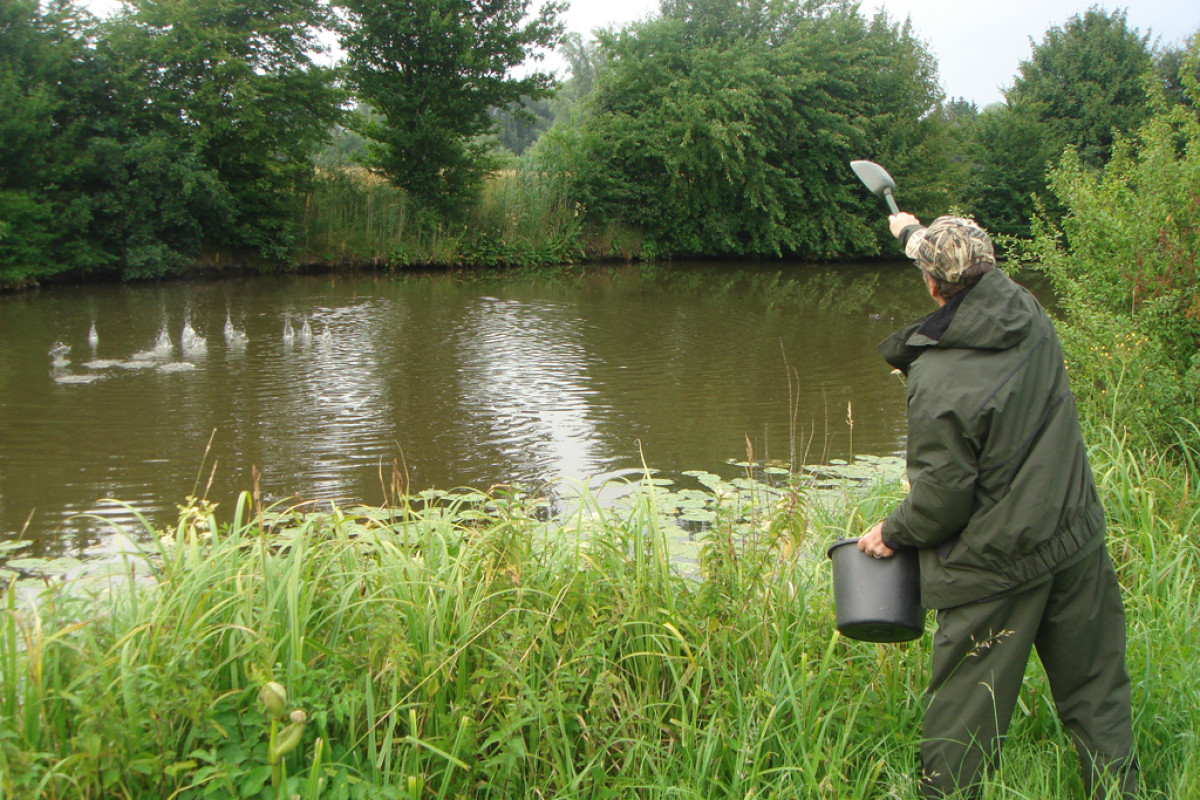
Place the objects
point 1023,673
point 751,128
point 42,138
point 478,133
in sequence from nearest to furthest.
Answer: point 1023,673, point 42,138, point 478,133, point 751,128

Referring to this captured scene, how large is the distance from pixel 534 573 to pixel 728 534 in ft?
2.45

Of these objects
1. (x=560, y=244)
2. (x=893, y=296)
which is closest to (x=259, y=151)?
(x=560, y=244)

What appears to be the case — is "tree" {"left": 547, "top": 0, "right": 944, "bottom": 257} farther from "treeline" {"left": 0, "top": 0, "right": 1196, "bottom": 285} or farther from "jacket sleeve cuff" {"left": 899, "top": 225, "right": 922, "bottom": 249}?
"jacket sleeve cuff" {"left": 899, "top": 225, "right": 922, "bottom": 249}

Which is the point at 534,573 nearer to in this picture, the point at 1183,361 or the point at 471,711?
the point at 471,711

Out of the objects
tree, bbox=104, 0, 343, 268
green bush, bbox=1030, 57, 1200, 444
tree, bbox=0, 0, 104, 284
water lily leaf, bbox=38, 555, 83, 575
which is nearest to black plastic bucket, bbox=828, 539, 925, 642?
green bush, bbox=1030, 57, 1200, 444

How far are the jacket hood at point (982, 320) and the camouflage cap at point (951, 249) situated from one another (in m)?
0.07

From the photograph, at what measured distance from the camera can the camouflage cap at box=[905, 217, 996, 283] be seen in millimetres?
2646

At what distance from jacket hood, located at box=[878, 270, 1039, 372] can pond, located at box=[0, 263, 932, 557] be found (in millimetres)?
1633

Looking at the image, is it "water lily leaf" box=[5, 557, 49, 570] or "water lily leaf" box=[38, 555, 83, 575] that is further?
"water lily leaf" box=[5, 557, 49, 570]

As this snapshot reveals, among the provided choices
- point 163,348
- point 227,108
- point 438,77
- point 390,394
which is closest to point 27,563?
point 390,394

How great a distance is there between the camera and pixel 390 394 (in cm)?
1034

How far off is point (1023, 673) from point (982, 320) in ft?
3.41

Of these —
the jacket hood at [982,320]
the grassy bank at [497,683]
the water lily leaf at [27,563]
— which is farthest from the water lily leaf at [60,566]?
the jacket hood at [982,320]

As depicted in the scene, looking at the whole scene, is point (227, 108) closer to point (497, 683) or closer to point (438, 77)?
point (438, 77)
